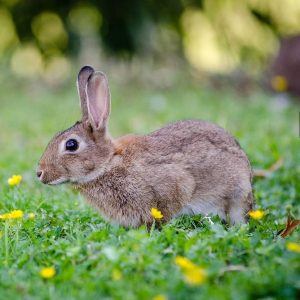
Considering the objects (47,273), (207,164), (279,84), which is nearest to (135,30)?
(279,84)

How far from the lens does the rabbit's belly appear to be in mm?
4758

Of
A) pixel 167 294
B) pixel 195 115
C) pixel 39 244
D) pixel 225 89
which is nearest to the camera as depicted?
pixel 167 294

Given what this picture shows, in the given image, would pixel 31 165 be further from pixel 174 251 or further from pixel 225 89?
pixel 225 89

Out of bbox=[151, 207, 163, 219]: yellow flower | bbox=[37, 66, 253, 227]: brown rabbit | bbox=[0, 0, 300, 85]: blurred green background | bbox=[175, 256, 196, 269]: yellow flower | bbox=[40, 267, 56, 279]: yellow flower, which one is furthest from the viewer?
bbox=[0, 0, 300, 85]: blurred green background

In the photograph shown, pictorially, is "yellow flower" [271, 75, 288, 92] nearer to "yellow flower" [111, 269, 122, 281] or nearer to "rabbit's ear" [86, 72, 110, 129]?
"rabbit's ear" [86, 72, 110, 129]

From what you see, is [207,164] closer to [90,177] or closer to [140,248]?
[90,177]

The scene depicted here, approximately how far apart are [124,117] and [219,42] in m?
3.91

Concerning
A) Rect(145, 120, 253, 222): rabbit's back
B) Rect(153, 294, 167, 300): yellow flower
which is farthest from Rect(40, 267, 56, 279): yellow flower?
Rect(145, 120, 253, 222): rabbit's back

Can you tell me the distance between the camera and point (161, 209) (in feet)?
14.9

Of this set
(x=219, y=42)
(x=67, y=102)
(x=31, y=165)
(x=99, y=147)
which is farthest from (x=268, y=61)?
(x=99, y=147)

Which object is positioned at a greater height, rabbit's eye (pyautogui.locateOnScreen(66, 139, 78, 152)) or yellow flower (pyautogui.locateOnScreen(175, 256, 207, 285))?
rabbit's eye (pyautogui.locateOnScreen(66, 139, 78, 152))

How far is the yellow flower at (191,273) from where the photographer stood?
9.98ft

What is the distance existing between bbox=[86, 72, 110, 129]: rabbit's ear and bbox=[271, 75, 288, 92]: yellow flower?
6618 mm

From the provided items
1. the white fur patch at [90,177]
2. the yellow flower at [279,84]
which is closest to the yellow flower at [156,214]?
the white fur patch at [90,177]
